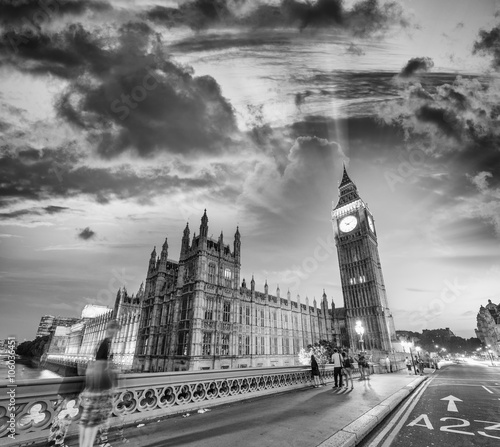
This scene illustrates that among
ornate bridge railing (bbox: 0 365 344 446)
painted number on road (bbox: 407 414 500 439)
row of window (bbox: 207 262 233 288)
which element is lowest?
painted number on road (bbox: 407 414 500 439)

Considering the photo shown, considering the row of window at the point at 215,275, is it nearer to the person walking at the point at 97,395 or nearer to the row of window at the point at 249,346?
the row of window at the point at 249,346

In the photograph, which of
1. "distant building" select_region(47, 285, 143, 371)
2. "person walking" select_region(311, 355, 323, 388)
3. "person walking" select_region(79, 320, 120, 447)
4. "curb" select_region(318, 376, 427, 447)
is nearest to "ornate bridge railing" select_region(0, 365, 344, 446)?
"person walking" select_region(79, 320, 120, 447)

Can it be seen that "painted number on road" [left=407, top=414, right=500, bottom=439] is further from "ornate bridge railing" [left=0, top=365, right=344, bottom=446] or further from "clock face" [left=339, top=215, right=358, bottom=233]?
"clock face" [left=339, top=215, right=358, bottom=233]

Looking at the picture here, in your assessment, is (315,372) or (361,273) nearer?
(315,372)

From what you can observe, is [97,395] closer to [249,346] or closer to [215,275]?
[215,275]

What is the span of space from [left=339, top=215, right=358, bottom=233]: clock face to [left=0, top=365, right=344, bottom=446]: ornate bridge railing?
2459 inches

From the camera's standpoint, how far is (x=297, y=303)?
57.4 metres

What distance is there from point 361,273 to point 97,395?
2657 inches

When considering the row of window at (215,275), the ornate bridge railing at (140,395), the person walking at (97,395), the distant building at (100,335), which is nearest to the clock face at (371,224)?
the row of window at (215,275)

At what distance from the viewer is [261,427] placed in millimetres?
6023

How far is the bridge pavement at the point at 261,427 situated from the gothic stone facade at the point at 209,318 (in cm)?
3011

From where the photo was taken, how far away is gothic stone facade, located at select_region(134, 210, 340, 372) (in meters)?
36.8

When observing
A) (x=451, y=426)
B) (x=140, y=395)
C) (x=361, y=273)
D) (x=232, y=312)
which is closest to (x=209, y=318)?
(x=232, y=312)

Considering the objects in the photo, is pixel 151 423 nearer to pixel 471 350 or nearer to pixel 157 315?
pixel 157 315
